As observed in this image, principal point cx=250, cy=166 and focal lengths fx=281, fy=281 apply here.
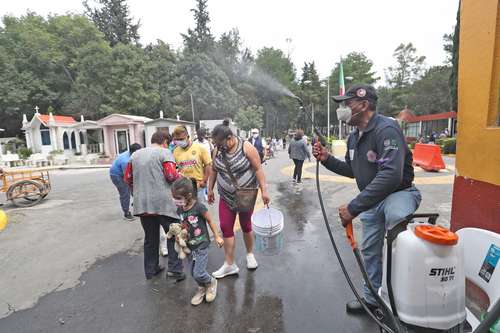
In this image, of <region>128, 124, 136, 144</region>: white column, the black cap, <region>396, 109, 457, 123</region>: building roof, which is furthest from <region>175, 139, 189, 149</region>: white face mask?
<region>396, 109, 457, 123</region>: building roof

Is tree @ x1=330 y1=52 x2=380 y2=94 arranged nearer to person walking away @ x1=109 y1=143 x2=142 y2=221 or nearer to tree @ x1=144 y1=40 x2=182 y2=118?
tree @ x1=144 y1=40 x2=182 y2=118

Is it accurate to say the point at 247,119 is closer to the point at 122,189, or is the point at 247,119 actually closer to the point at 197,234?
the point at 122,189

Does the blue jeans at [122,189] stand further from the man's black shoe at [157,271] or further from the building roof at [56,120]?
the building roof at [56,120]

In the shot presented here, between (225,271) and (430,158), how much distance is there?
1005 centimetres

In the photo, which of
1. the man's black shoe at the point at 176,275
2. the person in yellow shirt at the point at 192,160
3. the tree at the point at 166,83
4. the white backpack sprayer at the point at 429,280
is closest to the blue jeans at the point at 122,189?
the person in yellow shirt at the point at 192,160

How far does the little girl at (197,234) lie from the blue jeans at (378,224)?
4.50 feet

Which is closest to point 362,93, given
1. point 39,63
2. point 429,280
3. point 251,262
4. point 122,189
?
point 429,280

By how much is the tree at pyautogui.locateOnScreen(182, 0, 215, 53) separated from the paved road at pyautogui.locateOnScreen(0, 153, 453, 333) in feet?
153

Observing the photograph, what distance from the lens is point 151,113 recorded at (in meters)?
36.9

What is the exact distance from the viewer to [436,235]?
1.51 metres

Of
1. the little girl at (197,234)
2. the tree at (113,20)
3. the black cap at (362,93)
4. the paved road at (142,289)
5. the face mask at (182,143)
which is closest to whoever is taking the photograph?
the black cap at (362,93)

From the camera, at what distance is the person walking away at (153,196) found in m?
3.19

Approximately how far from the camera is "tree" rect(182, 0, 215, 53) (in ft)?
156

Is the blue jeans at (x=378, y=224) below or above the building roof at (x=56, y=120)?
below
